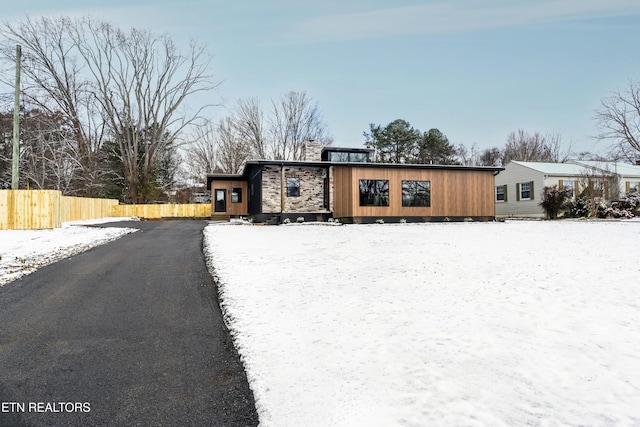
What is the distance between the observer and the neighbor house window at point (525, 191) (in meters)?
24.0

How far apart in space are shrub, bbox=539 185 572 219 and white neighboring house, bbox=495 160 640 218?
1581 millimetres

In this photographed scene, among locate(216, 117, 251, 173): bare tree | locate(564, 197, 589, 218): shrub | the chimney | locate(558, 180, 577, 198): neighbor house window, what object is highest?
locate(216, 117, 251, 173): bare tree

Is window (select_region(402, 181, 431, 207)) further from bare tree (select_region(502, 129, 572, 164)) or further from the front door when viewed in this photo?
bare tree (select_region(502, 129, 572, 164))

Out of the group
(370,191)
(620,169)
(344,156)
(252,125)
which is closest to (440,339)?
(370,191)

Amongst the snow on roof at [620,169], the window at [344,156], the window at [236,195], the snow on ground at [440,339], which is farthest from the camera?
the snow on roof at [620,169]

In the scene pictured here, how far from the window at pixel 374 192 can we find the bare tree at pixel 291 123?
19.8m

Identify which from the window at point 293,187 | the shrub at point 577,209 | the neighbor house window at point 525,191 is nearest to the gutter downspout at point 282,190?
the window at point 293,187

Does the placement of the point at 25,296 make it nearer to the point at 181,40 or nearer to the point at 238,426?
the point at 238,426

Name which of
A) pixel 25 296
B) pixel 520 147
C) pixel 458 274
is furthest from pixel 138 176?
pixel 520 147

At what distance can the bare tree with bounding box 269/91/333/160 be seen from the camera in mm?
36469

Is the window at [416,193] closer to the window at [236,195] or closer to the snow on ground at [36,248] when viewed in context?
the window at [236,195]

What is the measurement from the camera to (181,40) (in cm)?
3512

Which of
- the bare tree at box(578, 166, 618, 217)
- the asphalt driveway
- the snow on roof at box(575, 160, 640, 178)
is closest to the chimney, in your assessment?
the bare tree at box(578, 166, 618, 217)

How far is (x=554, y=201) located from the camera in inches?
812
